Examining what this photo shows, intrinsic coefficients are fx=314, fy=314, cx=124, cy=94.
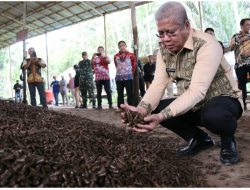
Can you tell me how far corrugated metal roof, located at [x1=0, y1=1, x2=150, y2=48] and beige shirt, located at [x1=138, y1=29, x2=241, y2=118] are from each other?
30.9 feet

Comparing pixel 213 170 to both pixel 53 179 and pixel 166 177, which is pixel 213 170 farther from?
pixel 53 179

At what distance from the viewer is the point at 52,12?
48.4 feet

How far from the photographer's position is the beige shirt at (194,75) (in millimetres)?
2711

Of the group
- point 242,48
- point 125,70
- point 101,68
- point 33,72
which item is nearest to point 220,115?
point 242,48

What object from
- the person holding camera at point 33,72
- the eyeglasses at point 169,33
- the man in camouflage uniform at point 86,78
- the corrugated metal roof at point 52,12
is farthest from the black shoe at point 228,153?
the corrugated metal roof at point 52,12

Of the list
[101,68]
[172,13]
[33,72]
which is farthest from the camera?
[101,68]

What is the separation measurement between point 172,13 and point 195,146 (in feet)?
5.08

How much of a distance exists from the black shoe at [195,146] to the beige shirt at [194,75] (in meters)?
0.50

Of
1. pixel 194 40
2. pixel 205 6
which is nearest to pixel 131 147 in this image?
pixel 194 40

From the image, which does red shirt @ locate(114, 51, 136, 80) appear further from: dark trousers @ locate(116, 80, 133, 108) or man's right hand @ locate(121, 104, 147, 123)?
man's right hand @ locate(121, 104, 147, 123)

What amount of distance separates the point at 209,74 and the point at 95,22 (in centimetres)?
3420

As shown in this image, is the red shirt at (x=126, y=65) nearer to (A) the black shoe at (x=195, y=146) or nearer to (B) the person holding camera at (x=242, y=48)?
(B) the person holding camera at (x=242, y=48)

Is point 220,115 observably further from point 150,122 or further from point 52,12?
point 52,12

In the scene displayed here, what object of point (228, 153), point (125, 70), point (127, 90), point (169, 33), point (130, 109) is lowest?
point (228, 153)
